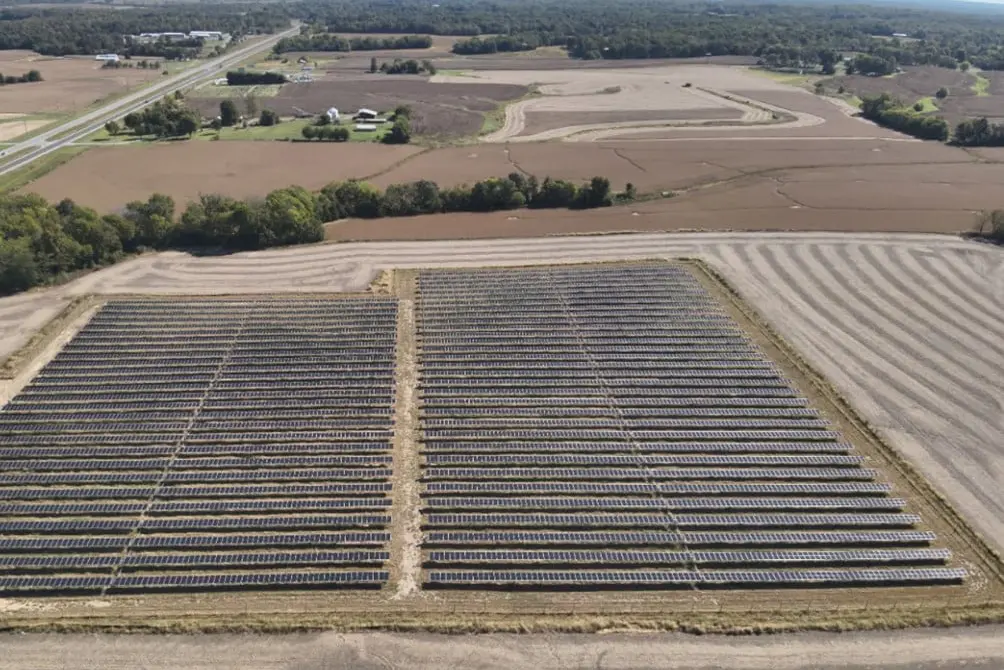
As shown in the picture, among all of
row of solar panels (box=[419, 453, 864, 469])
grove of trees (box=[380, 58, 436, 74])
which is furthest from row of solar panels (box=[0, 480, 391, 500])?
grove of trees (box=[380, 58, 436, 74])

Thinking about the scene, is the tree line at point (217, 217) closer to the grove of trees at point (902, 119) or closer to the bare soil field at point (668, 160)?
the bare soil field at point (668, 160)

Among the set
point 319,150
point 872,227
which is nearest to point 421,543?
point 872,227

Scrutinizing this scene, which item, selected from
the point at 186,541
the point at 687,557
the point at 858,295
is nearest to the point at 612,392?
the point at 687,557

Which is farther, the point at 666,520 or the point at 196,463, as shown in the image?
the point at 196,463

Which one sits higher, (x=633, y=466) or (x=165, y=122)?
(x=165, y=122)

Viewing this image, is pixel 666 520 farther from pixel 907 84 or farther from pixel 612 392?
pixel 907 84

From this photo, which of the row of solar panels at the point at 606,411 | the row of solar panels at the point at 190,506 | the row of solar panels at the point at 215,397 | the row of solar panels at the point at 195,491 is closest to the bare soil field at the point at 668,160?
the row of solar panels at the point at 215,397
